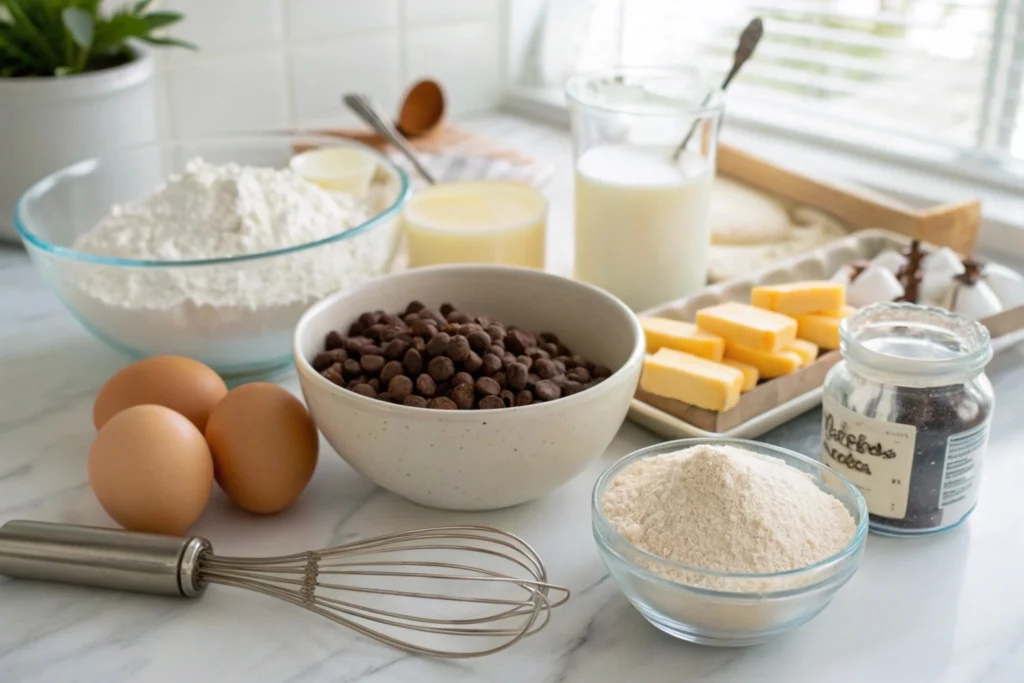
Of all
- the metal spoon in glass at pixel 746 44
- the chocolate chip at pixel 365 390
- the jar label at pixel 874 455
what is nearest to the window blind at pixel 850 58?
the metal spoon in glass at pixel 746 44

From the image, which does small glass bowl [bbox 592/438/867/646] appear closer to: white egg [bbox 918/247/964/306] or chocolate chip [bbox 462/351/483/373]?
chocolate chip [bbox 462/351/483/373]

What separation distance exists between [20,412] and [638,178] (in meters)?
0.66

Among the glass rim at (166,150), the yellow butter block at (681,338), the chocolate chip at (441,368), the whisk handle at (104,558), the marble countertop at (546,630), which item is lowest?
the marble countertop at (546,630)

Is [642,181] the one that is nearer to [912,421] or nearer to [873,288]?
[873,288]

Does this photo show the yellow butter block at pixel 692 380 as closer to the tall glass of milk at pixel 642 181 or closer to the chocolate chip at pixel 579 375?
the chocolate chip at pixel 579 375

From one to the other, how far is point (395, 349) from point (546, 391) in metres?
0.13

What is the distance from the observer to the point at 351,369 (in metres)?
0.82

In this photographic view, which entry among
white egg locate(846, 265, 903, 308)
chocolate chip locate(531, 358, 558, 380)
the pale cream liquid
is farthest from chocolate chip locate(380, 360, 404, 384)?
white egg locate(846, 265, 903, 308)

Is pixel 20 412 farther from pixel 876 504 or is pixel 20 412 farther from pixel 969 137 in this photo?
pixel 969 137

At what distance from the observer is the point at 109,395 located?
862 millimetres

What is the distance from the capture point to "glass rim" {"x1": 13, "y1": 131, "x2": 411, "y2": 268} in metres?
0.93

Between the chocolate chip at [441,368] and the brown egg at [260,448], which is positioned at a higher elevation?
the chocolate chip at [441,368]

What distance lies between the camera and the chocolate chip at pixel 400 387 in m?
0.78

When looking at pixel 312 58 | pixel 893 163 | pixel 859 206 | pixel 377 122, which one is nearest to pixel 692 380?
pixel 859 206
